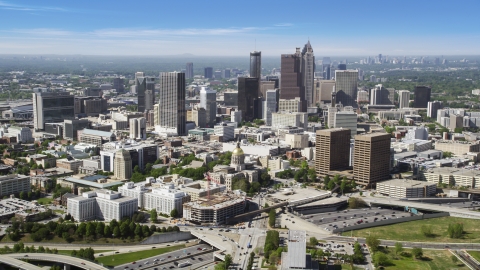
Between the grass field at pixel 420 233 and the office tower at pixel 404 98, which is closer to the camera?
the grass field at pixel 420 233

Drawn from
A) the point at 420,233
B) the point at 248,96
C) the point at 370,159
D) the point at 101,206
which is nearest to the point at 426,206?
the point at 420,233

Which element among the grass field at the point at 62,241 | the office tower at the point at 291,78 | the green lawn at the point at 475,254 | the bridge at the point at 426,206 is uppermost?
the office tower at the point at 291,78

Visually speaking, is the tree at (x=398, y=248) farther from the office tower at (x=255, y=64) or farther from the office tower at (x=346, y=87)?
the office tower at (x=346, y=87)

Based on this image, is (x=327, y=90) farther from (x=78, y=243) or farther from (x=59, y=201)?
(x=78, y=243)

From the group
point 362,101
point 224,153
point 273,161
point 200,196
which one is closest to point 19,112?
point 224,153

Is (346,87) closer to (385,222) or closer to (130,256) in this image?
(385,222)

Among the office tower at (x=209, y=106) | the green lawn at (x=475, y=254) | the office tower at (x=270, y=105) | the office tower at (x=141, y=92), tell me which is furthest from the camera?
the office tower at (x=141, y=92)

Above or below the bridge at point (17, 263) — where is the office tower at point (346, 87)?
above

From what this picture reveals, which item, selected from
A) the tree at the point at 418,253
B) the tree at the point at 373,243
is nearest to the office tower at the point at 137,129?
the tree at the point at 373,243
